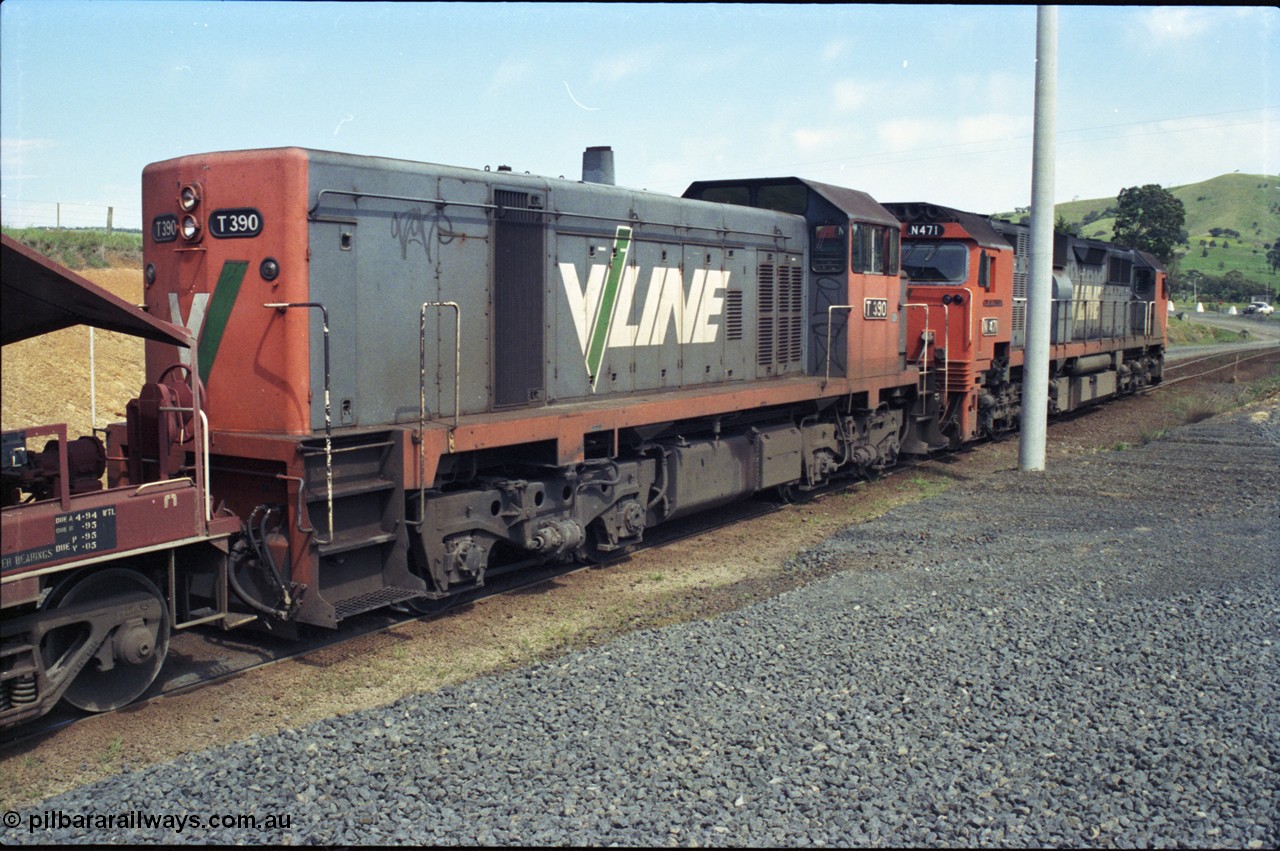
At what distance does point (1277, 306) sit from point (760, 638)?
9093 cm

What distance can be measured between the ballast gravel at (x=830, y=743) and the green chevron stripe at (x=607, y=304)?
2.76m

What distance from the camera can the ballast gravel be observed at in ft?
13.3

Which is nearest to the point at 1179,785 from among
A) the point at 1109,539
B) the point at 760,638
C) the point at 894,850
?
the point at 894,850

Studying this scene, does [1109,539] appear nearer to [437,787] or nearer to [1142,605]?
[1142,605]

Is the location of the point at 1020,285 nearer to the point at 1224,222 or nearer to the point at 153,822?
the point at 153,822

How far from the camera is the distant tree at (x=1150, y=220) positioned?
2325 inches

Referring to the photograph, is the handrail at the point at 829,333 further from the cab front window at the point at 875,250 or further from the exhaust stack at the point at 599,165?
the exhaust stack at the point at 599,165

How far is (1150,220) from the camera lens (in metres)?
59.9

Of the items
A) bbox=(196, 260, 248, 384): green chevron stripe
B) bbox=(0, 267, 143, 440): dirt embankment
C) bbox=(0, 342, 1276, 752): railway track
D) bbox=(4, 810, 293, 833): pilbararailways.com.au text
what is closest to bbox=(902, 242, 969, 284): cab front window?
bbox=(0, 342, 1276, 752): railway track

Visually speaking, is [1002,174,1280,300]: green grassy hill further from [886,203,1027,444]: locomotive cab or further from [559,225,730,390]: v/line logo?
[559,225,730,390]: v/line logo

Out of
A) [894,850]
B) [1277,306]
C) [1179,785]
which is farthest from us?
[1277,306]

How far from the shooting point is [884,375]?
13.1m

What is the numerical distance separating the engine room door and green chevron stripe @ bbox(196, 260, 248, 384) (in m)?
1.97

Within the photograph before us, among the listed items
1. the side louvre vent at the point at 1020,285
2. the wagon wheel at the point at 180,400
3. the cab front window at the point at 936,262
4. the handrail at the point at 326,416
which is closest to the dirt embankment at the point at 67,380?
the wagon wheel at the point at 180,400
